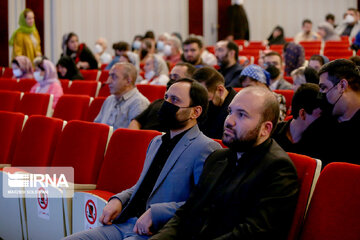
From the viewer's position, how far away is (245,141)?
6.78 ft

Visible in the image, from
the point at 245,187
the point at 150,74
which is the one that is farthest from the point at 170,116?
the point at 150,74

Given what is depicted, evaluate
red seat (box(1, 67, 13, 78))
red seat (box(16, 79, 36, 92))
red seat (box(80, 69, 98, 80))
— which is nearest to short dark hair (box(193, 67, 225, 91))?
red seat (box(16, 79, 36, 92))

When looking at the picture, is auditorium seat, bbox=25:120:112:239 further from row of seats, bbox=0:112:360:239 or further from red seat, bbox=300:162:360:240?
red seat, bbox=300:162:360:240

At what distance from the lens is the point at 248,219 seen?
190 cm

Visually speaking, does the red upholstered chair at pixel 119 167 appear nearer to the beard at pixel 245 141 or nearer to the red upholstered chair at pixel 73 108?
the beard at pixel 245 141

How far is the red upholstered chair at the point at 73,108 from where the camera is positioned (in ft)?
16.0

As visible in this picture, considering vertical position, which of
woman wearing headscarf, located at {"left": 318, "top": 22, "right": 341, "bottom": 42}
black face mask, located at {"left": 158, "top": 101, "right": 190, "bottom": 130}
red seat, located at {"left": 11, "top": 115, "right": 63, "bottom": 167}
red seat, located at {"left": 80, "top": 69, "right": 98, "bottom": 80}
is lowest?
red seat, located at {"left": 11, "top": 115, "right": 63, "bottom": 167}

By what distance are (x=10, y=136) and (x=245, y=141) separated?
248cm

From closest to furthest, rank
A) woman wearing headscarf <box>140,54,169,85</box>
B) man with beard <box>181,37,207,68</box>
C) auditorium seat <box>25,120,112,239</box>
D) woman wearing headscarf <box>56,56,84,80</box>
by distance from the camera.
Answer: auditorium seat <box>25,120,112,239</box>
man with beard <box>181,37,207,68</box>
woman wearing headscarf <box>140,54,169,85</box>
woman wearing headscarf <box>56,56,84,80</box>

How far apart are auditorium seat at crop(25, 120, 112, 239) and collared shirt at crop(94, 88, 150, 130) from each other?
0.86 m

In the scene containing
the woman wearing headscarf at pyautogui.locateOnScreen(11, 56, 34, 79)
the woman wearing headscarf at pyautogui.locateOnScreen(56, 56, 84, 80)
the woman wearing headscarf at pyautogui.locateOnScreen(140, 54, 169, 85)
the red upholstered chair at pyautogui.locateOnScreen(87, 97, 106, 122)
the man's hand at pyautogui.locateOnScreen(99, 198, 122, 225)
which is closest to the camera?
the man's hand at pyautogui.locateOnScreen(99, 198, 122, 225)

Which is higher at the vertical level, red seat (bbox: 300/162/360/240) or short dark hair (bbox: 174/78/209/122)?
short dark hair (bbox: 174/78/209/122)

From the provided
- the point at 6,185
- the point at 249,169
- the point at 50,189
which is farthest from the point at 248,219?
the point at 6,185

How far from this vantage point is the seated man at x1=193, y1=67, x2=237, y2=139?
3.48 meters
